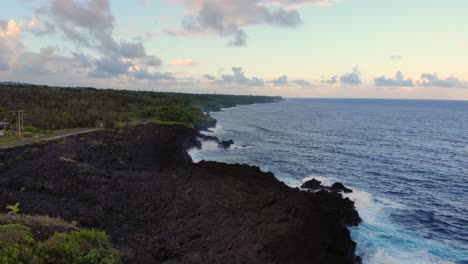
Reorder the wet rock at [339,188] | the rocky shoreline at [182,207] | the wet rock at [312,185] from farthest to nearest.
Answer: the wet rock at [312,185]
the wet rock at [339,188]
the rocky shoreline at [182,207]

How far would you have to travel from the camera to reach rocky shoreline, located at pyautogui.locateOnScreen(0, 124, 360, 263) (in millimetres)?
21328

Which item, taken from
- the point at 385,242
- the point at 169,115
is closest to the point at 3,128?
the point at 169,115

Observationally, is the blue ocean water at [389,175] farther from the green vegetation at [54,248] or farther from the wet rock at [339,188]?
the green vegetation at [54,248]

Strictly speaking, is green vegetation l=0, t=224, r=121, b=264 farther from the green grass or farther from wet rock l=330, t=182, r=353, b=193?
the green grass

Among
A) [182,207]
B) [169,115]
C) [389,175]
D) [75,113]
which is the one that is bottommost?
[389,175]

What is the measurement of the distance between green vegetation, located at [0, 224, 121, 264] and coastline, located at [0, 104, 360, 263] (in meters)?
1.96

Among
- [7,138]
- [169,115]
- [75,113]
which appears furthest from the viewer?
[169,115]

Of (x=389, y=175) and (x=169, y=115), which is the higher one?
(x=169, y=115)

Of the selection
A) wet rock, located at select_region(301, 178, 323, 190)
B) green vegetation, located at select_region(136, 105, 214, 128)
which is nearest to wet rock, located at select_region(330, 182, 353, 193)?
wet rock, located at select_region(301, 178, 323, 190)

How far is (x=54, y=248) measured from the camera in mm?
14586

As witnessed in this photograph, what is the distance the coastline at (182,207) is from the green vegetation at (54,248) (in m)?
1.96

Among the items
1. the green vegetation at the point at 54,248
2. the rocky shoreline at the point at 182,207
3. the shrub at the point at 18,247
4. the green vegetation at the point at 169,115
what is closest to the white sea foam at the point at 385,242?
the rocky shoreline at the point at 182,207

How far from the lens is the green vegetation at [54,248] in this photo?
1330 cm

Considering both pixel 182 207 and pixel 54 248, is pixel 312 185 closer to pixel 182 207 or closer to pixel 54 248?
pixel 182 207
